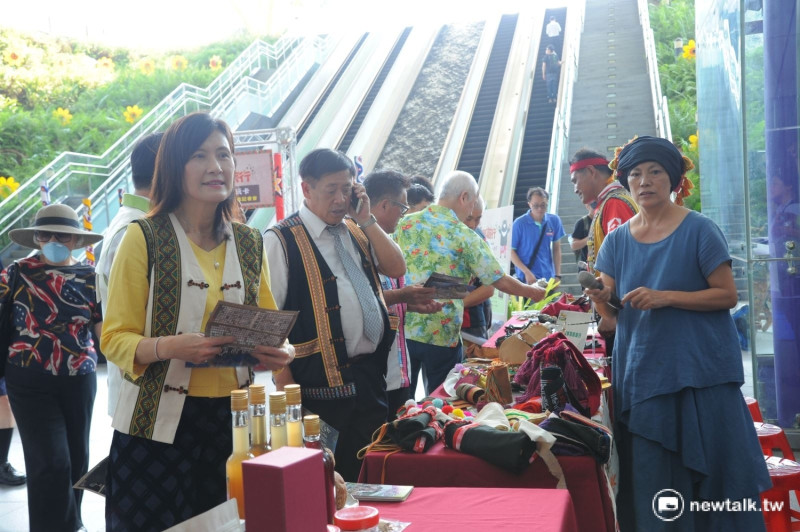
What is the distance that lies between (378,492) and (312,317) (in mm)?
1051

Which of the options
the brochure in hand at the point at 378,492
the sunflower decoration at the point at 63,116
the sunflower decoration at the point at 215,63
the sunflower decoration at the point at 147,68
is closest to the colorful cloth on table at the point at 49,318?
the brochure in hand at the point at 378,492

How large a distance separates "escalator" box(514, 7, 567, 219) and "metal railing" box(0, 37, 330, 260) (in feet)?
20.3

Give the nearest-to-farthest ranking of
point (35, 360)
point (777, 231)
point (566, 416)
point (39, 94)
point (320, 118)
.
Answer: point (566, 416) < point (35, 360) < point (777, 231) < point (320, 118) < point (39, 94)

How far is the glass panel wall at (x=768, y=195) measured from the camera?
514cm

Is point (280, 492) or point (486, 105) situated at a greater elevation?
point (486, 105)

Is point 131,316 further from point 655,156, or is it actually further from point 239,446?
point 655,156

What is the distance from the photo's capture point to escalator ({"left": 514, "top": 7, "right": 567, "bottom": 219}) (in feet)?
47.0

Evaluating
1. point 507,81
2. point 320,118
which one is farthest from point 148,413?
point 507,81

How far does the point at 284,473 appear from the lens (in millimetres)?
1273

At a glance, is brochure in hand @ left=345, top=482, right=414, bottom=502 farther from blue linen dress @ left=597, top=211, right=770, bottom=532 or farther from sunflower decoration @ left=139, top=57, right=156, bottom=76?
sunflower decoration @ left=139, top=57, right=156, bottom=76

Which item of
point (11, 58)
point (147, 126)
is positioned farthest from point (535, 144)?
point (11, 58)

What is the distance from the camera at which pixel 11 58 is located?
69.2 ft

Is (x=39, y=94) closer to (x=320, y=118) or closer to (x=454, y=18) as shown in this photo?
(x=320, y=118)

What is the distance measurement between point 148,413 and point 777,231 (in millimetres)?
4603
